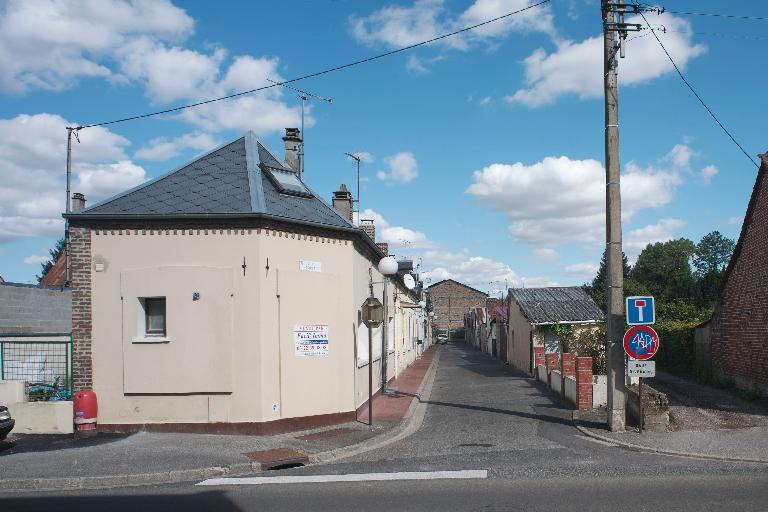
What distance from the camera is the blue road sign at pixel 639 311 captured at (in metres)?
12.2

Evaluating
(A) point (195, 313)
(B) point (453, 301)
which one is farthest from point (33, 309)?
(B) point (453, 301)

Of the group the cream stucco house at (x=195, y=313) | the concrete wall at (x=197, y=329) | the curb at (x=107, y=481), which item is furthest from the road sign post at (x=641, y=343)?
the curb at (x=107, y=481)

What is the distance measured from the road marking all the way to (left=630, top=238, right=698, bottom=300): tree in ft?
275

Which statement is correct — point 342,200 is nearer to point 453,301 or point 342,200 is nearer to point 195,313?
point 195,313

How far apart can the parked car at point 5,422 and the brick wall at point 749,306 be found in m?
16.2

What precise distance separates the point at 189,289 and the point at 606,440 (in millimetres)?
8155

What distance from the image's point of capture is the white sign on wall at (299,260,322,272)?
13.3 m

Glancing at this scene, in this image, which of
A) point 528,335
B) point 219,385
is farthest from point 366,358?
point 528,335

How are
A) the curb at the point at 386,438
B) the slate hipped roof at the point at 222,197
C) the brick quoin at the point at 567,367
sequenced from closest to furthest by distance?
the curb at the point at 386,438, the slate hipped roof at the point at 222,197, the brick quoin at the point at 567,367

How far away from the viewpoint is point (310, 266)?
13.4m

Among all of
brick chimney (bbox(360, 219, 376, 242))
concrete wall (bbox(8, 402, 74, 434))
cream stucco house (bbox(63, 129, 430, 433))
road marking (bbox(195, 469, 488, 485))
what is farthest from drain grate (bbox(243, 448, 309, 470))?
brick chimney (bbox(360, 219, 376, 242))

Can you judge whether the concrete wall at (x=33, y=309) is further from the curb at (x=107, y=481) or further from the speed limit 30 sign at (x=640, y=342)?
the speed limit 30 sign at (x=640, y=342)

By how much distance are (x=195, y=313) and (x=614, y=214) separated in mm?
8239

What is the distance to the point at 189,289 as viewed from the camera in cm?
1263
